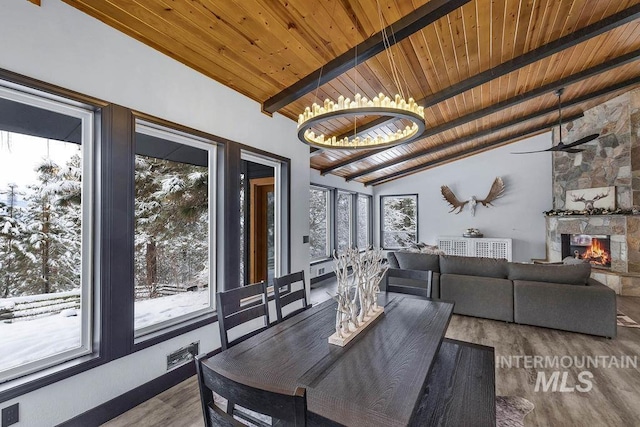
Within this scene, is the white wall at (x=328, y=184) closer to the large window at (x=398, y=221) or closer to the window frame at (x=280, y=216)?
the large window at (x=398, y=221)

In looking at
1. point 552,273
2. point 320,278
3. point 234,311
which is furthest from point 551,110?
point 234,311

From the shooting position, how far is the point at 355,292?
70.4 inches

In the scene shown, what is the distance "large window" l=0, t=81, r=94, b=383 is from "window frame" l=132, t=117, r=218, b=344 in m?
0.35

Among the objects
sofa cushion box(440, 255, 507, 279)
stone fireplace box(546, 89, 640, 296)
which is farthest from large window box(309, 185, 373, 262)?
stone fireplace box(546, 89, 640, 296)

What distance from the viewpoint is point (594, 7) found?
2785 mm

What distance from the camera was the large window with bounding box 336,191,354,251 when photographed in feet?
24.6

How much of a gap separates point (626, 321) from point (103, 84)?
20.5 ft

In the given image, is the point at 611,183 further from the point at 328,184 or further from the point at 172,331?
the point at 172,331

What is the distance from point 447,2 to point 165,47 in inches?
88.1

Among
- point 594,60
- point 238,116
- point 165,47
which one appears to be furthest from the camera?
point 594,60

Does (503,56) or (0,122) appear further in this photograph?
(503,56)

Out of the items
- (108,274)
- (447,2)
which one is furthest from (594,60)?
(108,274)

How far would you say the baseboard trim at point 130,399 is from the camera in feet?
6.09

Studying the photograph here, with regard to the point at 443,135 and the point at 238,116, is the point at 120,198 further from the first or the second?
the point at 443,135
